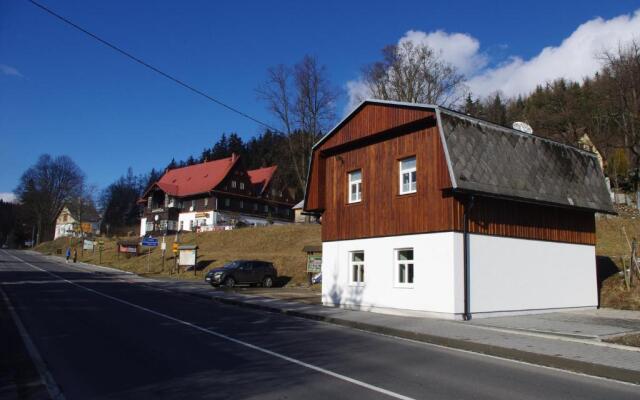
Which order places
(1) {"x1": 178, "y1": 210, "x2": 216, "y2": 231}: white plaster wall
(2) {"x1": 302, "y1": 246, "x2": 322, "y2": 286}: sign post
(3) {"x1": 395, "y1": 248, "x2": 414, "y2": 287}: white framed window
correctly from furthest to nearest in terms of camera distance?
(1) {"x1": 178, "y1": 210, "x2": 216, "y2": 231}: white plaster wall, (2) {"x1": 302, "y1": 246, "x2": 322, "y2": 286}: sign post, (3) {"x1": 395, "y1": 248, "x2": 414, "y2": 287}: white framed window

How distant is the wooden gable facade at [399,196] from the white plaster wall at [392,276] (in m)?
0.38

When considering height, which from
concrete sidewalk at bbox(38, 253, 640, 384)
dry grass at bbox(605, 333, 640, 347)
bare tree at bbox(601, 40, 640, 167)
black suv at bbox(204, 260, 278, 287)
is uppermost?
bare tree at bbox(601, 40, 640, 167)

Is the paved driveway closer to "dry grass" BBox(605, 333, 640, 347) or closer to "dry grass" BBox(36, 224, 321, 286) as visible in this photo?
"dry grass" BBox(605, 333, 640, 347)

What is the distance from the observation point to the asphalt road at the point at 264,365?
24.2 ft

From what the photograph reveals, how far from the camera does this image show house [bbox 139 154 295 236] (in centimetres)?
7556

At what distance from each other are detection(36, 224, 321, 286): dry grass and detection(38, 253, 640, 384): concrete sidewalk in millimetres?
17667

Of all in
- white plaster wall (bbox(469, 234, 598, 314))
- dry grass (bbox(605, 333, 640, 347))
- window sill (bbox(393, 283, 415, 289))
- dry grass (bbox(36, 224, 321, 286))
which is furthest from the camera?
dry grass (bbox(36, 224, 321, 286))

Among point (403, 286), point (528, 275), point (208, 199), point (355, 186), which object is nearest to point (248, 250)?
point (355, 186)

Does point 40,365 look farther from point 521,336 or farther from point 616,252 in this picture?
point 616,252

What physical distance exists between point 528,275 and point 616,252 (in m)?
13.5

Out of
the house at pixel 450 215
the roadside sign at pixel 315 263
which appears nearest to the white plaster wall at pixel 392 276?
the house at pixel 450 215

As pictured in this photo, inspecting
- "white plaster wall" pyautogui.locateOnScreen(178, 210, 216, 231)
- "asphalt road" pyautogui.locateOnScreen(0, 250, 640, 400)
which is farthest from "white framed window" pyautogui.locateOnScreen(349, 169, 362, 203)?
"white plaster wall" pyautogui.locateOnScreen(178, 210, 216, 231)

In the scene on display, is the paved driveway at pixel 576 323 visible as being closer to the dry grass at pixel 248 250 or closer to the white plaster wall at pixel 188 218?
the dry grass at pixel 248 250

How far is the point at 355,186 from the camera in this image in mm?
20938
